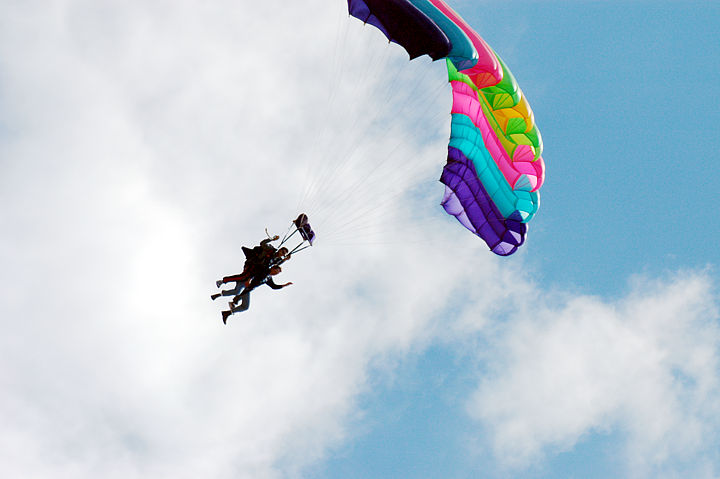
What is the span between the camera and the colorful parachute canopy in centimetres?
1642

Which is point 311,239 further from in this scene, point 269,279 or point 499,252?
point 499,252

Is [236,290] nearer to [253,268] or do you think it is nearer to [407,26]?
[253,268]

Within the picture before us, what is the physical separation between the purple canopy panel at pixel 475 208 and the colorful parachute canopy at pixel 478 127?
0.09 ft

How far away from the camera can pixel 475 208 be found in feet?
69.3

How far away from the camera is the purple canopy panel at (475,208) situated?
20641mm

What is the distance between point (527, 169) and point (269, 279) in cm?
697

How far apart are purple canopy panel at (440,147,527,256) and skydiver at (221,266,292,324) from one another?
17.8ft

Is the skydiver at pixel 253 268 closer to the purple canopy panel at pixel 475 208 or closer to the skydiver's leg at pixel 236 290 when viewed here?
the skydiver's leg at pixel 236 290

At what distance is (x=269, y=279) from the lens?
18484 millimetres

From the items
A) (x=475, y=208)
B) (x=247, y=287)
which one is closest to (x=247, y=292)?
(x=247, y=287)

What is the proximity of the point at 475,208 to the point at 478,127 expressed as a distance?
2.25 m

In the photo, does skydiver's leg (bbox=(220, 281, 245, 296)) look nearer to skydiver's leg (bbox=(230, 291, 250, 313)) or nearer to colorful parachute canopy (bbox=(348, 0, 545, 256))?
skydiver's leg (bbox=(230, 291, 250, 313))

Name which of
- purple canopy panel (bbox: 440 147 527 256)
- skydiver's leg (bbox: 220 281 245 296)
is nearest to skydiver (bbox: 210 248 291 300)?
skydiver's leg (bbox: 220 281 245 296)

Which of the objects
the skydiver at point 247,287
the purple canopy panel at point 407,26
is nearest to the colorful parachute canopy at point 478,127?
the purple canopy panel at point 407,26
